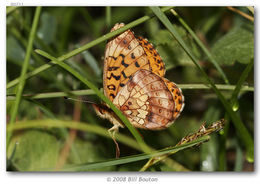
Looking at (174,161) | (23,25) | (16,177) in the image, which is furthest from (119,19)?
(16,177)

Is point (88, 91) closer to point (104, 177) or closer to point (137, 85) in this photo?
point (137, 85)

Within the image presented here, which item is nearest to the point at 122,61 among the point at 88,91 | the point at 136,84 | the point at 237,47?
the point at 136,84

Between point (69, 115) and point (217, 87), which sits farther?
point (69, 115)

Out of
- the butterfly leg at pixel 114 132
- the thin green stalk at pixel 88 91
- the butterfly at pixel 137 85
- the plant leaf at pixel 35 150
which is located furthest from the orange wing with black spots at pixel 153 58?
the plant leaf at pixel 35 150

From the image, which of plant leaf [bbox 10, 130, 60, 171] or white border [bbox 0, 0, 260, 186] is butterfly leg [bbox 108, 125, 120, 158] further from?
plant leaf [bbox 10, 130, 60, 171]

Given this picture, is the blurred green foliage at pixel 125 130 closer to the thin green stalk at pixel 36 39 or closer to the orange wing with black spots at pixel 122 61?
the thin green stalk at pixel 36 39

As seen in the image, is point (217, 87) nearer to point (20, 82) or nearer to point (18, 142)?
point (20, 82)

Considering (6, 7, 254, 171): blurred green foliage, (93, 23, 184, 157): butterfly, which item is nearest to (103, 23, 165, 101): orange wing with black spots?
(93, 23, 184, 157): butterfly
